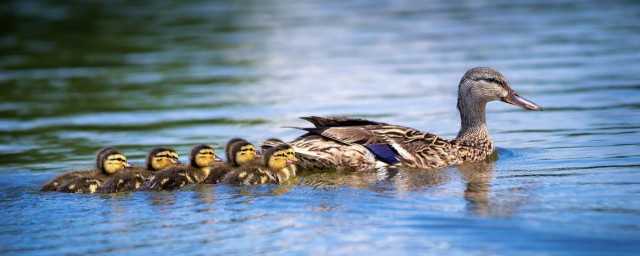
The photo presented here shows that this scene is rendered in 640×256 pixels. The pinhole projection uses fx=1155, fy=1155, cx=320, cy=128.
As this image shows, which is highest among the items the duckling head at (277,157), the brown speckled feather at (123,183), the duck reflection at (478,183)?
the duckling head at (277,157)

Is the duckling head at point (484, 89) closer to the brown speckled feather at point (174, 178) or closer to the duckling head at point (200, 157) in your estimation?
the duckling head at point (200, 157)

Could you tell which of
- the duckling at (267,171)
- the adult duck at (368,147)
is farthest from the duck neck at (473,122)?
the duckling at (267,171)

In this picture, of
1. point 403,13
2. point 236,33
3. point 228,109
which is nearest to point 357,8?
point 403,13

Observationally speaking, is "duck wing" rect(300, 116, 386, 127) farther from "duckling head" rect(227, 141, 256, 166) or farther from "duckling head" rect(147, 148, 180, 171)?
"duckling head" rect(147, 148, 180, 171)

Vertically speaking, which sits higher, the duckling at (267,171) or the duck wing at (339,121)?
the duck wing at (339,121)

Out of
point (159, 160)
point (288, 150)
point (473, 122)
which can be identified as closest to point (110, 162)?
point (159, 160)

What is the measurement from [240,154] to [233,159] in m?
0.07

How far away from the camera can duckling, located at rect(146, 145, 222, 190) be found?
8578 millimetres

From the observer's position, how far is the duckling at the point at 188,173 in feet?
28.1

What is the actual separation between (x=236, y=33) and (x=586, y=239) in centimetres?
1698

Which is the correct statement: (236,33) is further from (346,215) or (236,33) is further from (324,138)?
(346,215)

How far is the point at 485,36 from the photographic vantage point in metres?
20.0

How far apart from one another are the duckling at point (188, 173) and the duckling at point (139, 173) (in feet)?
0.40

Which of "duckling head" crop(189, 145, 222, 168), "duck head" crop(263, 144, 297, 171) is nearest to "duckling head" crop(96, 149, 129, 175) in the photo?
"duckling head" crop(189, 145, 222, 168)
